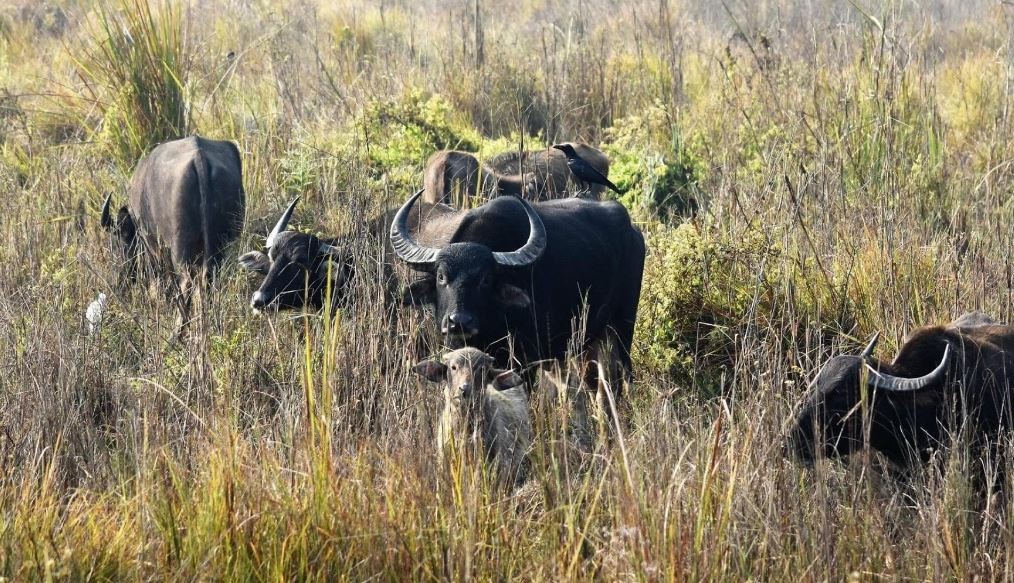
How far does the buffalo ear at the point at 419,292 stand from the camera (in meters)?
6.96

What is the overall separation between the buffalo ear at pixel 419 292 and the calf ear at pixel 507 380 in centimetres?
136

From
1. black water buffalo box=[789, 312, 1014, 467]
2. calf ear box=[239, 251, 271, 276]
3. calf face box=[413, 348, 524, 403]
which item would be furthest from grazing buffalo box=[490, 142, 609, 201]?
black water buffalo box=[789, 312, 1014, 467]

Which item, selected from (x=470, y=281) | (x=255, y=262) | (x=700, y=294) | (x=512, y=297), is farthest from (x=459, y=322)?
(x=255, y=262)

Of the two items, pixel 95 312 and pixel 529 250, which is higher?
pixel 529 250

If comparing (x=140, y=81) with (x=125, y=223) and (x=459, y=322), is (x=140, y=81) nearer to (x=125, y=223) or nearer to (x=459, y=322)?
(x=125, y=223)

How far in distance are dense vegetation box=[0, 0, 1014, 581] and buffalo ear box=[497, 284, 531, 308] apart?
57 centimetres

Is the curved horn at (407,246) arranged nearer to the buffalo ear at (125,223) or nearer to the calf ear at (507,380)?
the calf ear at (507,380)

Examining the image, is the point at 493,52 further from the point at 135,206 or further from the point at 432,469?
the point at 432,469

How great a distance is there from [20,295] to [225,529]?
3.44m

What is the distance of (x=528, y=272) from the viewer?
705 centimetres

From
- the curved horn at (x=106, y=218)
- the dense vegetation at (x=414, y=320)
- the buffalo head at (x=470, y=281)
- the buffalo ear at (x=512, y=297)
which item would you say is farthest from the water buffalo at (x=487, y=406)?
the curved horn at (x=106, y=218)

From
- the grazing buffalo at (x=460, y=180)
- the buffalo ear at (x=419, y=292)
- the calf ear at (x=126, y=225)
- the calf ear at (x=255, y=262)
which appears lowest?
the calf ear at (x=126, y=225)

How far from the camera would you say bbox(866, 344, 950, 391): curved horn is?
17.4 feet

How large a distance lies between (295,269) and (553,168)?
10.1 feet
